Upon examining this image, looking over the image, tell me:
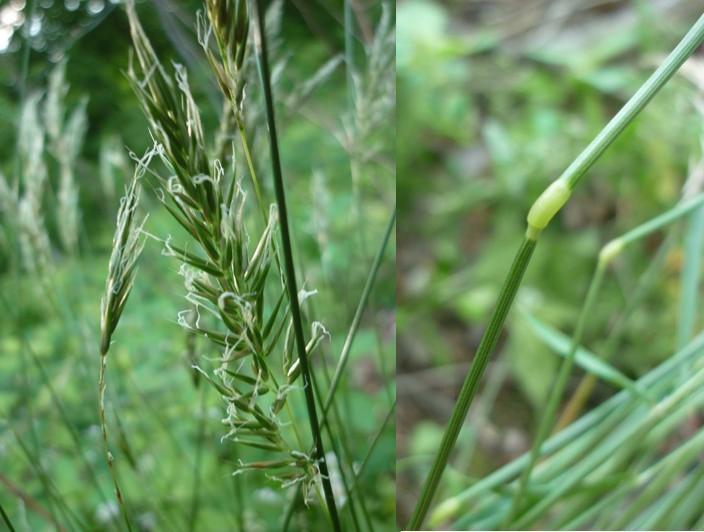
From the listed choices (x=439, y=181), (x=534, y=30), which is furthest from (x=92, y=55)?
(x=534, y=30)

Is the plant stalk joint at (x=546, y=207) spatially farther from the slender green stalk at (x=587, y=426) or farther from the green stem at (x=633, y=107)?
the slender green stalk at (x=587, y=426)

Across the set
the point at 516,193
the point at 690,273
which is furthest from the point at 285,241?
the point at 516,193

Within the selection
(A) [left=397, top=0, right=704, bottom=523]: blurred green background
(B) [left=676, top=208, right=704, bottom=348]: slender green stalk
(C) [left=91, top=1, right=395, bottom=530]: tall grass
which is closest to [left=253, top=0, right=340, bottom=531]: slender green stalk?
(C) [left=91, top=1, right=395, bottom=530]: tall grass

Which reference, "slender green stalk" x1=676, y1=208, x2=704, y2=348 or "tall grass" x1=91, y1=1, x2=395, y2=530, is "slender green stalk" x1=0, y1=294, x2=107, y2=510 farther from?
"slender green stalk" x1=676, y1=208, x2=704, y2=348

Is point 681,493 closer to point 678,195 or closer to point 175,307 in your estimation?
point 175,307

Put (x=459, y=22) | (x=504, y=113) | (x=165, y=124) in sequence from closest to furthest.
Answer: (x=165, y=124) → (x=504, y=113) → (x=459, y=22)

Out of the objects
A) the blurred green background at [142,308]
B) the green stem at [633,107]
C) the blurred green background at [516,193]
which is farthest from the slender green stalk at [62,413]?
the blurred green background at [516,193]

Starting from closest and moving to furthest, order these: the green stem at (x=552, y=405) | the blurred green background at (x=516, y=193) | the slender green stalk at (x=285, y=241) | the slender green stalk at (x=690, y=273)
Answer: the slender green stalk at (x=285, y=241), the green stem at (x=552, y=405), the slender green stalk at (x=690, y=273), the blurred green background at (x=516, y=193)
